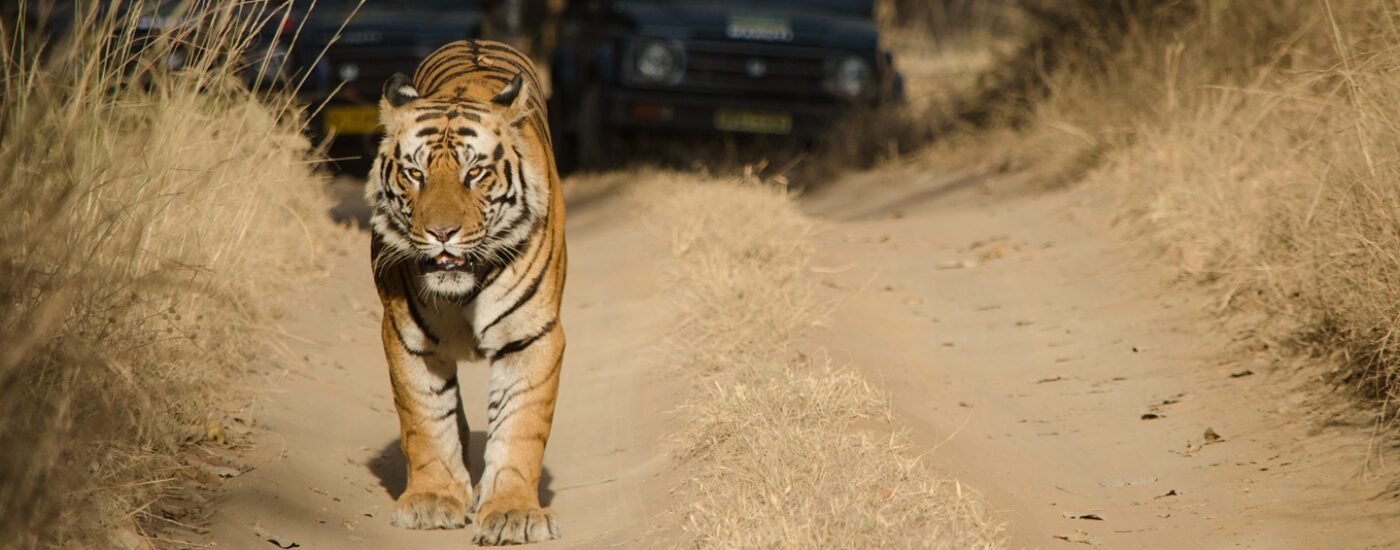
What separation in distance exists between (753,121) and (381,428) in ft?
20.6

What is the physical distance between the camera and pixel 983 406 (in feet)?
20.8

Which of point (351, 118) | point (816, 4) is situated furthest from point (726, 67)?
point (351, 118)

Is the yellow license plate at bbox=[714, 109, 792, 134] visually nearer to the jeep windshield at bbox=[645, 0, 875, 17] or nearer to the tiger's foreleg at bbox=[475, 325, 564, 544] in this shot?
the jeep windshield at bbox=[645, 0, 875, 17]

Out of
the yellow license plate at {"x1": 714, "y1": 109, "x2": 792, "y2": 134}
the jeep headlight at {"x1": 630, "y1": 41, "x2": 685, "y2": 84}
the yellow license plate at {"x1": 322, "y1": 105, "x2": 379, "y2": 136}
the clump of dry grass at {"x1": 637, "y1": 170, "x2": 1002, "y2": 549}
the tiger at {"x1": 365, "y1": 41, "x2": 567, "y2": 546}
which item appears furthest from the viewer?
the yellow license plate at {"x1": 714, "y1": 109, "x2": 792, "y2": 134}

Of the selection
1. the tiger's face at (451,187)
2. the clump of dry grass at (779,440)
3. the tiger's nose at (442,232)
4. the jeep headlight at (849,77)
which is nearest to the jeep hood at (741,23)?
the jeep headlight at (849,77)

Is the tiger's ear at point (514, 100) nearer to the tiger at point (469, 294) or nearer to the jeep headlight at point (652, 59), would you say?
the tiger at point (469, 294)

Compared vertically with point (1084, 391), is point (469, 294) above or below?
above

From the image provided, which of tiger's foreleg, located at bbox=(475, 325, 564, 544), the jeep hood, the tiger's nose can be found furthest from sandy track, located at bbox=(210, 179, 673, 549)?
the jeep hood

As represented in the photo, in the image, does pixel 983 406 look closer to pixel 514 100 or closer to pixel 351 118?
pixel 514 100

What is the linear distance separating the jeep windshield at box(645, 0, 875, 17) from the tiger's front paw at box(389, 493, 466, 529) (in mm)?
7855

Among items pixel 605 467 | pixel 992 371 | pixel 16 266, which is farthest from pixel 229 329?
pixel 992 371

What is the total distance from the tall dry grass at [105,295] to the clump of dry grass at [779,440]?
168 centimetres

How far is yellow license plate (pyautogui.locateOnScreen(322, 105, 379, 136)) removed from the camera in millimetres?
11211

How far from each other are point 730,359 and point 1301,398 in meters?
2.20
